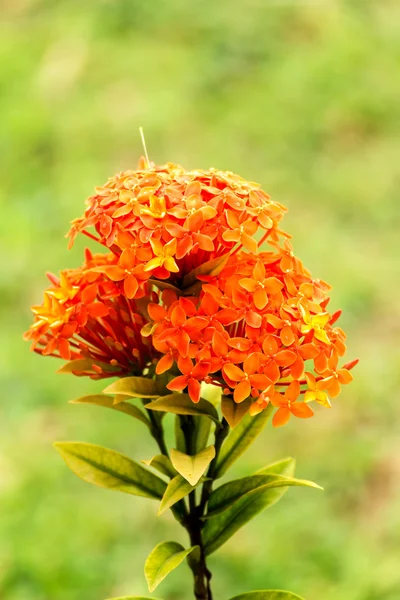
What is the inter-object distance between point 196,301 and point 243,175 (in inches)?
120

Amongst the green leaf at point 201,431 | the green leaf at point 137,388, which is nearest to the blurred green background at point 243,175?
the green leaf at point 201,431

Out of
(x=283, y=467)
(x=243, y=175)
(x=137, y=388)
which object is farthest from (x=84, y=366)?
(x=243, y=175)

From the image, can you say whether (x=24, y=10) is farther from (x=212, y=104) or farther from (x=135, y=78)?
(x=212, y=104)

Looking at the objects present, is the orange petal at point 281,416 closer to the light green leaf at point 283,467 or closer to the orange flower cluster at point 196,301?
the orange flower cluster at point 196,301

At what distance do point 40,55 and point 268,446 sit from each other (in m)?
2.95

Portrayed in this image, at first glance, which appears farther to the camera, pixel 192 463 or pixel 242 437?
pixel 242 437

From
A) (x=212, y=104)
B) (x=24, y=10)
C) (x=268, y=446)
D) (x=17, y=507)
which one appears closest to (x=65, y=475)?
(x=17, y=507)

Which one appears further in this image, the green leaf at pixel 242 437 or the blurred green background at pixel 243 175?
the blurred green background at pixel 243 175

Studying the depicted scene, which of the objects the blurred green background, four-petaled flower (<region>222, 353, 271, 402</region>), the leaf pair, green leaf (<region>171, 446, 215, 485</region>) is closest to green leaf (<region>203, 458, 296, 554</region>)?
the leaf pair

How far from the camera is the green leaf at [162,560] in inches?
39.9

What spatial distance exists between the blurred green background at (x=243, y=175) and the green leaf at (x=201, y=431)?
134cm

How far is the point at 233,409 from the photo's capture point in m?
1.01

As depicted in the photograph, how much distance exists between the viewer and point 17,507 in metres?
2.64

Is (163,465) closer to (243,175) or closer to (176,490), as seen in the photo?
(176,490)
